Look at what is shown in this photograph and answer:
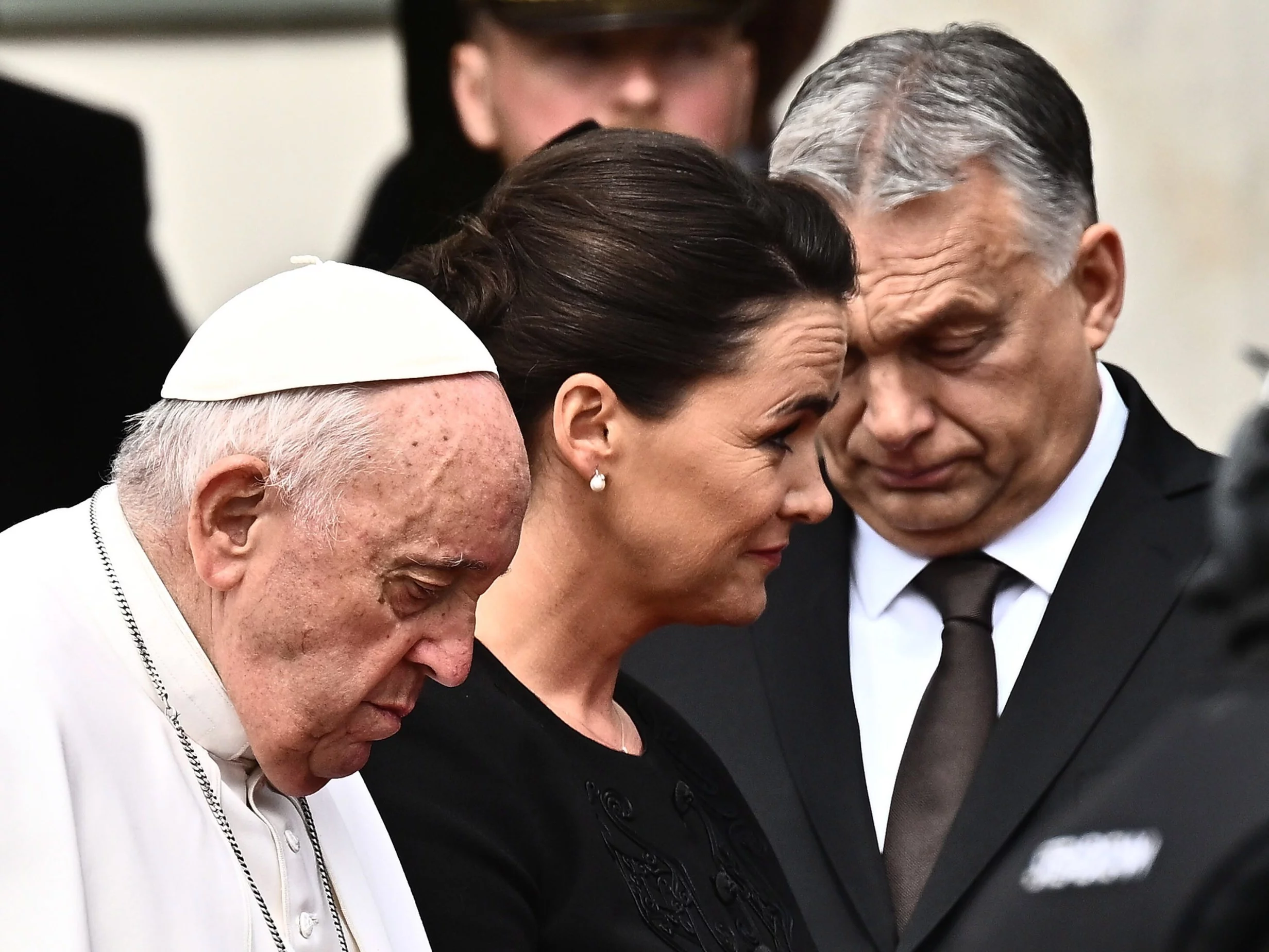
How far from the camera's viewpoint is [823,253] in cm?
296

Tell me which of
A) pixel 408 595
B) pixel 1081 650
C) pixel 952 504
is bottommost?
pixel 1081 650

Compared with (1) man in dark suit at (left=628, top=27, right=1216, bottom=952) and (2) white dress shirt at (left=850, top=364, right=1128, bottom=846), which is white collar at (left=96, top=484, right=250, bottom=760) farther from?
(2) white dress shirt at (left=850, top=364, right=1128, bottom=846)

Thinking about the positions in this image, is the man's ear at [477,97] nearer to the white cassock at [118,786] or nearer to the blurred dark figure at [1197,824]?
the white cassock at [118,786]

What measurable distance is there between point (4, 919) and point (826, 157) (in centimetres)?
218

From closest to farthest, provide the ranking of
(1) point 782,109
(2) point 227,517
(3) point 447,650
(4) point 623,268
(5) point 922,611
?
(2) point 227,517, (3) point 447,650, (4) point 623,268, (5) point 922,611, (1) point 782,109

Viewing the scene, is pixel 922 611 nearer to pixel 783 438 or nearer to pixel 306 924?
pixel 783 438

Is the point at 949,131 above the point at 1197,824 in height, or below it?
below

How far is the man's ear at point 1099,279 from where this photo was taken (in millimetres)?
3645

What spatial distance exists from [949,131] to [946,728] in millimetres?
1048

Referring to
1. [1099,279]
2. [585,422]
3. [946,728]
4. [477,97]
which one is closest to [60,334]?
[477,97]

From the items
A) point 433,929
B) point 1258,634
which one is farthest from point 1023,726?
point 1258,634

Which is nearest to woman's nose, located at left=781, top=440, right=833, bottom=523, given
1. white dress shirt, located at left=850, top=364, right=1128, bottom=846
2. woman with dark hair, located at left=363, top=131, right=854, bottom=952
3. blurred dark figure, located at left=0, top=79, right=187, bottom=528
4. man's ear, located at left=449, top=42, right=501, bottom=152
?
woman with dark hair, located at left=363, top=131, right=854, bottom=952

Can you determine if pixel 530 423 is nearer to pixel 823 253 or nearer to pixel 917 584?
pixel 823 253

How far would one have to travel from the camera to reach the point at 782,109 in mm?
4613
